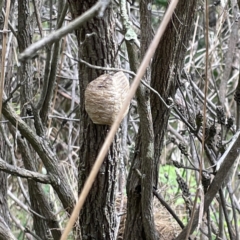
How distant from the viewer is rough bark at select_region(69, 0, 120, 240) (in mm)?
783

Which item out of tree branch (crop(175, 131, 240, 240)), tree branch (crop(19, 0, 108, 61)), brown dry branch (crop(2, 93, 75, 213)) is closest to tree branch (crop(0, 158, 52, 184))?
brown dry branch (crop(2, 93, 75, 213))

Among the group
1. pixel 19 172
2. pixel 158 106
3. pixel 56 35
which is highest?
pixel 56 35

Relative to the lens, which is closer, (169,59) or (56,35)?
(56,35)

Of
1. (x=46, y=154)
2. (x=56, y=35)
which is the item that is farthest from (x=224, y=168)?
(x=56, y=35)

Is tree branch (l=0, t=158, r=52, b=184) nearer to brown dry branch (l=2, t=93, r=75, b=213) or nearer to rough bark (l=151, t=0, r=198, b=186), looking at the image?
brown dry branch (l=2, t=93, r=75, b=213)

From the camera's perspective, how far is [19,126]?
0.87m

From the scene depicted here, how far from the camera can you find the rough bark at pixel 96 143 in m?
0.78

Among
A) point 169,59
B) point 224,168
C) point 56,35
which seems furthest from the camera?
point 169,59

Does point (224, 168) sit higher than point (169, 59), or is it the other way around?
point (169, 59)

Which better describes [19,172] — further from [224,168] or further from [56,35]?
[56,35]

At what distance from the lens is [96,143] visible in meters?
0.86

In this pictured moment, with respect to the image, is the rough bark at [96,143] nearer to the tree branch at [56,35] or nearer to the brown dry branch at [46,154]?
the brown dry branch at [46,154]

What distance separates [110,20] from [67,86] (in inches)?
69.5

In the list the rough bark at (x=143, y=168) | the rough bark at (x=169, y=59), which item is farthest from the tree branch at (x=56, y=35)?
the rough bark at (x=169, y=59)
